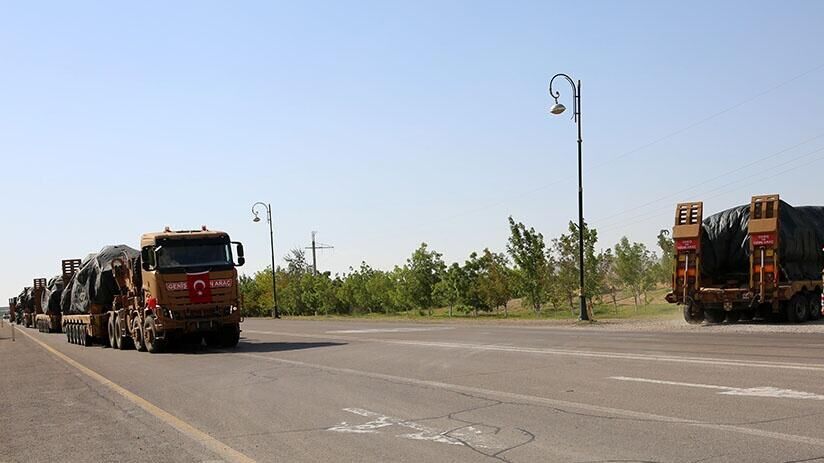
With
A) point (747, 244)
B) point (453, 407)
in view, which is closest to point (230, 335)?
point (747, 244)

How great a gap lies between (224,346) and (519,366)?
1437 centimetres

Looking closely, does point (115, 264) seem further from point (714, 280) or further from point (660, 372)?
point (660, 372)

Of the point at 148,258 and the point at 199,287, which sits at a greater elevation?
the point at 148,258

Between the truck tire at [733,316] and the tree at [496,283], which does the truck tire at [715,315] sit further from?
the tree at [496,283]

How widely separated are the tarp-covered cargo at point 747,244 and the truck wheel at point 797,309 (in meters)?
0.63

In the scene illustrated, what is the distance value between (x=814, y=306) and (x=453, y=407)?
19.6 m

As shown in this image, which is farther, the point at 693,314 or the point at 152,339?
the point at 693,314

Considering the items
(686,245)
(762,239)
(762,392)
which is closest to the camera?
(762,392)

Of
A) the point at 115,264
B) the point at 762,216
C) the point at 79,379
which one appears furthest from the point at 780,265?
the point at 115,264

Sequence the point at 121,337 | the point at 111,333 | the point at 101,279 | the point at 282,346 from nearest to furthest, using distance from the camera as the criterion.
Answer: the point at 282,346, the point at 121,337, the point at 111,333, the point at 101,279

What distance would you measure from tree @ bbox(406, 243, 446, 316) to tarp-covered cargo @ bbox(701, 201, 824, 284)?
41290mm

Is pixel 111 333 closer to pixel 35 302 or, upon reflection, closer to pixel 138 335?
pixel 138 335

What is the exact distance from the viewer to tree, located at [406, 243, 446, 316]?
225 feet

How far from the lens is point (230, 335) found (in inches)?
1054
